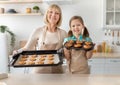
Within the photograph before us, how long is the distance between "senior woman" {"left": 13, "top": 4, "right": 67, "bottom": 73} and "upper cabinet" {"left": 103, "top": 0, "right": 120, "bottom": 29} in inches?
81.9

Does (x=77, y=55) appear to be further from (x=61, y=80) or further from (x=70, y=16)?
(x=70, y=16)

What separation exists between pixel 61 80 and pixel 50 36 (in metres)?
0.66

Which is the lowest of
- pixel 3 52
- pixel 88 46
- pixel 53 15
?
pixel 3 52

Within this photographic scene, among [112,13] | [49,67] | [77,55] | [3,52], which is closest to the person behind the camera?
[77,55]

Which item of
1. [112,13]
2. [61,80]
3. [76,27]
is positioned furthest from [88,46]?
[112,13]

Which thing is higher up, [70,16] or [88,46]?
[70,16]

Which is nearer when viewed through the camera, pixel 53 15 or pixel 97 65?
pixel 53 15

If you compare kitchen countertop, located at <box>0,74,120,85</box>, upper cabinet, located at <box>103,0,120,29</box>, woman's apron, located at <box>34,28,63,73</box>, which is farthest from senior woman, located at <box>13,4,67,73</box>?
upper cabinet, located at <box>103,0,120,29</box>

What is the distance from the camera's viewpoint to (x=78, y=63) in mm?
1996

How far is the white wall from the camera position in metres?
4.35

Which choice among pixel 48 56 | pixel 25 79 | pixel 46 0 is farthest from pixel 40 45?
pixel 46 0

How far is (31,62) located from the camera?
1857mm

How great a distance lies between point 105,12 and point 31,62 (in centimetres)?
261

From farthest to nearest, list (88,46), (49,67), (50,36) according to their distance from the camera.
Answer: (50,36) < (49,67) < (88,46)
